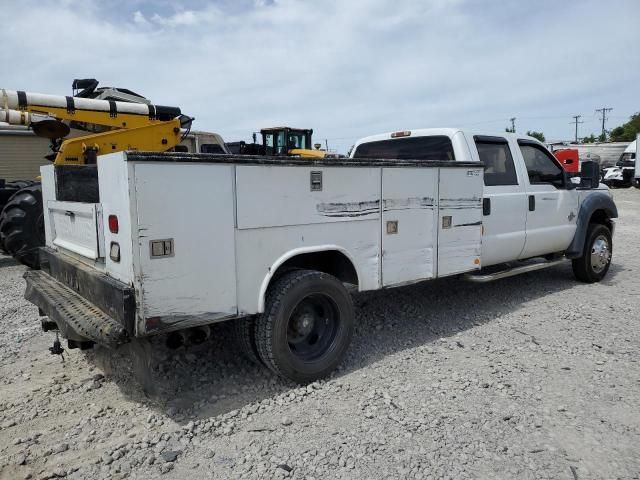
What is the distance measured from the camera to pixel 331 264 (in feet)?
14.5

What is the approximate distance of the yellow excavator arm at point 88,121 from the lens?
493 centimetres

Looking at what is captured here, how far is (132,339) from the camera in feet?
10.7

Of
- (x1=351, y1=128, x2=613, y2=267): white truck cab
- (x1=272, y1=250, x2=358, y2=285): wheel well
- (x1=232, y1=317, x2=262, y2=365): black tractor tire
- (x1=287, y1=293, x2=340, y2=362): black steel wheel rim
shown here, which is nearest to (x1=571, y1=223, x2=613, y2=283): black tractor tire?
(x1=351, y1=128, x2=613, y2=267): white truck cab

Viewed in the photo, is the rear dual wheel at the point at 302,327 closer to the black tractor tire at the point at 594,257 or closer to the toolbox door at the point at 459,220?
the toolbox door at the point at 459,220

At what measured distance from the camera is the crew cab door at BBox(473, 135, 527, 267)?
561 centimetres

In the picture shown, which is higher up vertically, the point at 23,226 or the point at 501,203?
the point at 501,203

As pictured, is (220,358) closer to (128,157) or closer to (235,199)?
(235,199)

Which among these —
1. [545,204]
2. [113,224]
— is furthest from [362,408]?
[545,204]

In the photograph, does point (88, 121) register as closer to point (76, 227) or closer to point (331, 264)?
point (76, 227)

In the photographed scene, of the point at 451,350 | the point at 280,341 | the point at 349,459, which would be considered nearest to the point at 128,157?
the point at 280,341

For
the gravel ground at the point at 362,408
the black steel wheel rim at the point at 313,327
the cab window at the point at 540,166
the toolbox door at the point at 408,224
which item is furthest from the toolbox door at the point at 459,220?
the cab window at the point at 540,166

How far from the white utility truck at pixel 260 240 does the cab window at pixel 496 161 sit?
0.02 m

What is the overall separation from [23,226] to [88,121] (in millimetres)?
2959

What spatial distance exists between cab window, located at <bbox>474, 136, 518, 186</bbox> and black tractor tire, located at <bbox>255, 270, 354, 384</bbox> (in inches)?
101
